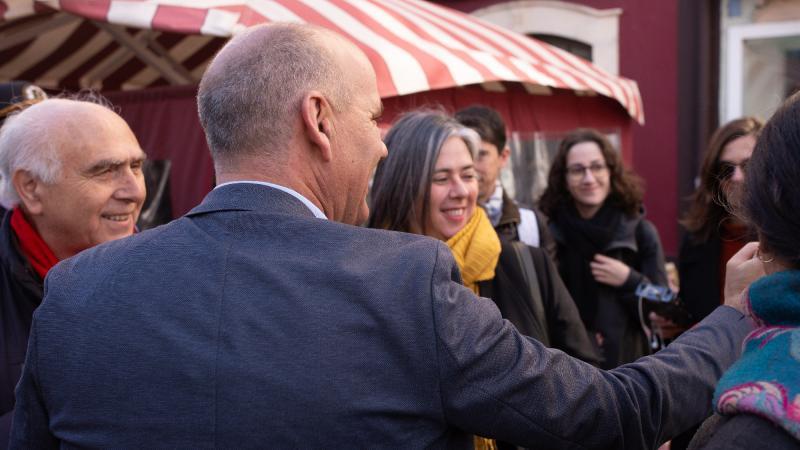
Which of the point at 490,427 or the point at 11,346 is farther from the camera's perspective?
the point at 11,346

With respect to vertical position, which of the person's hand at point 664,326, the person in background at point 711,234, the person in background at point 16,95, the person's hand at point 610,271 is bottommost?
the person's hand at point 664,326

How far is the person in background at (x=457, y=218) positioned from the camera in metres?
2.70

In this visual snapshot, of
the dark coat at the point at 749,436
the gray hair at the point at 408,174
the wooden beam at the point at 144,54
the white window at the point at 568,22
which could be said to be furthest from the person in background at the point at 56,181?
the white window at the point at 568,22

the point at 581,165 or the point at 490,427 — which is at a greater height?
the point at 490,427

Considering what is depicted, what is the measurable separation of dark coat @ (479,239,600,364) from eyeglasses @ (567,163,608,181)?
149 cm

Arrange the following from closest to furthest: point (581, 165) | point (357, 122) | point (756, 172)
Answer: point (756, 172), point (357, 122), point (581, 165)

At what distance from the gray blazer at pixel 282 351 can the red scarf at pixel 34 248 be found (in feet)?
3.29

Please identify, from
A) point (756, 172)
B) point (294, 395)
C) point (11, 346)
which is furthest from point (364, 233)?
point (11, 346)

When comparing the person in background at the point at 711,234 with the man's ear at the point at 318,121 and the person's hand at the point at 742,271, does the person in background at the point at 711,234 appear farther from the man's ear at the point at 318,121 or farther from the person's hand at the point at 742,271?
the man's ear at the point at 318,121

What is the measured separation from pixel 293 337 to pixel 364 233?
0.72 ft

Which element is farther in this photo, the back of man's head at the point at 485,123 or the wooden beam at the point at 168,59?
the wooden beam at the point at 168,59

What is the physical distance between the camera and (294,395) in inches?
46.9

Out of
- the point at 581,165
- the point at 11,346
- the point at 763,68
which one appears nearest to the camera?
the point at 11,346

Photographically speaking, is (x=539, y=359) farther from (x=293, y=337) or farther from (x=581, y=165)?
(x=581, y=165)
